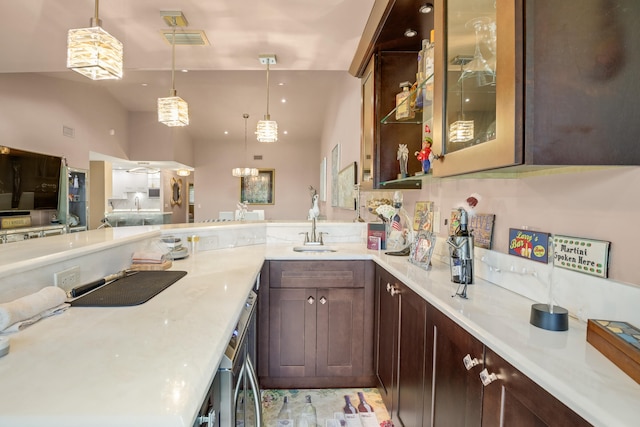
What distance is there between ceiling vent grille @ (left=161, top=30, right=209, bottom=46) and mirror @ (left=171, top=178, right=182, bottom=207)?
28.7 feet

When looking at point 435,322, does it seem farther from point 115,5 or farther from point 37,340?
point 115,5

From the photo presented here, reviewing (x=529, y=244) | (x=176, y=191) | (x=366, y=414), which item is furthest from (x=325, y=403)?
(x=176, y=191)

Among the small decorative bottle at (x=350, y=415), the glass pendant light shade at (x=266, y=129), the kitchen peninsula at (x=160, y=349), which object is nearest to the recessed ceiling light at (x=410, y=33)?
the kitchen peninsula at (x=160, y=349)

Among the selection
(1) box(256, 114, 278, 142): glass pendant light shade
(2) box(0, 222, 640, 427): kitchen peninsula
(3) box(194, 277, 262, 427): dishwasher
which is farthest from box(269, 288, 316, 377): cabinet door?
(1) box(256, 114, 278, 142): glass pendant light shade

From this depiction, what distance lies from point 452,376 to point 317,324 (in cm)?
121

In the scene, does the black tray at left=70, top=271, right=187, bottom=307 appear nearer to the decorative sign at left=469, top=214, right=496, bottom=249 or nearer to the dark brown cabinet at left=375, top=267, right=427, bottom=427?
the dark brown cabinet at left=375, top=267, right=427, bottom=427

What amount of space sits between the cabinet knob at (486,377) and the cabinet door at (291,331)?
1.38m

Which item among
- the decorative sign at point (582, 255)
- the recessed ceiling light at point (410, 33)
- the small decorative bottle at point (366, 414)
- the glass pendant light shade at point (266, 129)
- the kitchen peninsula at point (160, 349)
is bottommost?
the small decorative bottle at point (366, 414)

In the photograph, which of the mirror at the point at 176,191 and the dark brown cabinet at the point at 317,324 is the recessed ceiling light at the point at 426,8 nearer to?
the dark brown cabinet at the point at 317,324

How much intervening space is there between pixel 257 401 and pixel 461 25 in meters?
1.64

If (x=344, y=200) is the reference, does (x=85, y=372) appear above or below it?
below

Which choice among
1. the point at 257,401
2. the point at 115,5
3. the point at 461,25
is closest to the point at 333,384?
the point at 257,401

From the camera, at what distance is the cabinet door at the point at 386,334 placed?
175 cm

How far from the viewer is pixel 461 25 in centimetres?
126
